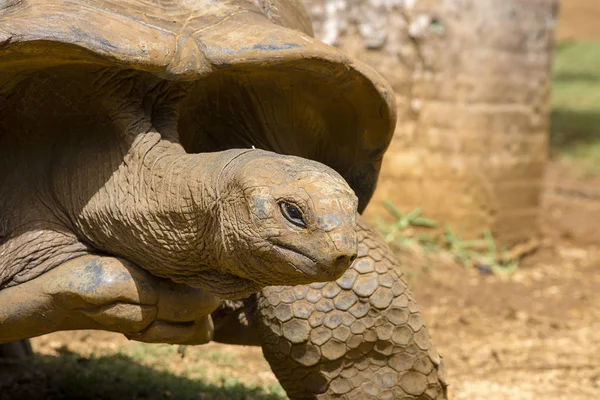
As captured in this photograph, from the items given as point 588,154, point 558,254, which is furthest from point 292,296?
point 588,154

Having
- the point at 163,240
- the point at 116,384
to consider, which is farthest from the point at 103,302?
the point at 116,384

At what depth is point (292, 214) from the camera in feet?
5.82

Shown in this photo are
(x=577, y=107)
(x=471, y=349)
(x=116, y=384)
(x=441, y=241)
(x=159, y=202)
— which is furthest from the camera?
(x=577, y=107)

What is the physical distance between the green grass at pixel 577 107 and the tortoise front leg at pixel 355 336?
26.9ft

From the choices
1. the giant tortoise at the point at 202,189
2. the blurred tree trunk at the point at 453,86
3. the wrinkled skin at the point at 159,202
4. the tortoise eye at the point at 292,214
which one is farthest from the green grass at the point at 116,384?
the blurred tree trunk at the point at 453,86

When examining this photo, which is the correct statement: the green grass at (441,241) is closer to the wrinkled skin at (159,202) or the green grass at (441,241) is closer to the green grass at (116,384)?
the green grass at (116,384)

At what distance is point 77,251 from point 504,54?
4456mm

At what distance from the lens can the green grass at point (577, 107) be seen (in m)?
11.1

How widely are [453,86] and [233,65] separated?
4.13 metres

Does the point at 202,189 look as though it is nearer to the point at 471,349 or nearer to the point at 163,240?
the point at 163,240

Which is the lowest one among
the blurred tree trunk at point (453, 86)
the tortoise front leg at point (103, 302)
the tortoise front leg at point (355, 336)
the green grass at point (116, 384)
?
the green grass at point (116, 384)

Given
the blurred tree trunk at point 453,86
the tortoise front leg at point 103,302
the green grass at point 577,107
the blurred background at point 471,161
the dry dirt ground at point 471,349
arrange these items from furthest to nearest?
the green grass at point 577,107 → the blurred tree trunk at point 453,86 → the blurred background at point 471,161 → the dry dirt ground at point 471,349 → the tortoise front leg at point 103,302

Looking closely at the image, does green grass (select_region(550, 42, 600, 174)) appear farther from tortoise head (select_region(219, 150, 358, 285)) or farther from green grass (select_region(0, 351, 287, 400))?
tortoise head (select_region(219, 150, 358, 285))

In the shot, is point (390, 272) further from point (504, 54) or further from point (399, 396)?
point (504, 54)
